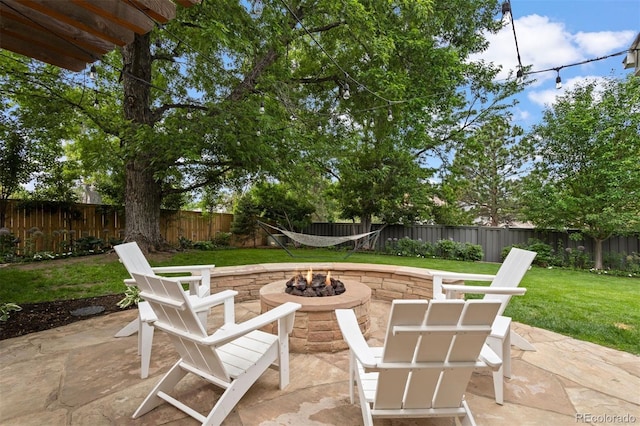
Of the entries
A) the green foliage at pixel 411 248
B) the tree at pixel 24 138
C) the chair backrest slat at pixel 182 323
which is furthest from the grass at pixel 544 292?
the chair backrest slat at pixel 182 323

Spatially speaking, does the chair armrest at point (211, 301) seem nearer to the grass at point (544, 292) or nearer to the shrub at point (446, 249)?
the grass at point (544, 292)

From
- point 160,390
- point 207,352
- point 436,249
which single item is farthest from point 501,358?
point 436,249

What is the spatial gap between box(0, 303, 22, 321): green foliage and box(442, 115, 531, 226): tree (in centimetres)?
1209

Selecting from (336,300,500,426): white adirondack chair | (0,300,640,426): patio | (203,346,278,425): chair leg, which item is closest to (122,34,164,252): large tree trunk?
(0,300,640,426): patio

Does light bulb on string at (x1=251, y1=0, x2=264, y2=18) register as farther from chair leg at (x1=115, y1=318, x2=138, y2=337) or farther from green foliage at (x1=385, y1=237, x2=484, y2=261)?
green foliage at (x1=385, y1=237, x2=484, y2=261)

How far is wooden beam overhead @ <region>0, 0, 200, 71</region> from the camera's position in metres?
1.39

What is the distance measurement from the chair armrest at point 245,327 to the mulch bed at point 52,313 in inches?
97.7

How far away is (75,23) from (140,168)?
509 cm

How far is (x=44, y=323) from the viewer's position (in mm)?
3043

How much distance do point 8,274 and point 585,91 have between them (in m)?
12.2

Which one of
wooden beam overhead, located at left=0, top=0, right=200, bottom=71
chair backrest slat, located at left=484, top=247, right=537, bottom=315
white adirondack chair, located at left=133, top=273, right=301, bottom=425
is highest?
wooden beam overhead, located at left=0, top=0, right=200, bottom=71

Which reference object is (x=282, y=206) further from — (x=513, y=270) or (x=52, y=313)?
(x=513, y=270)

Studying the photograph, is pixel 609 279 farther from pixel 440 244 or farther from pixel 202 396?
pixel 202 396

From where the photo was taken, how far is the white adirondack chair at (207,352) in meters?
1.49
